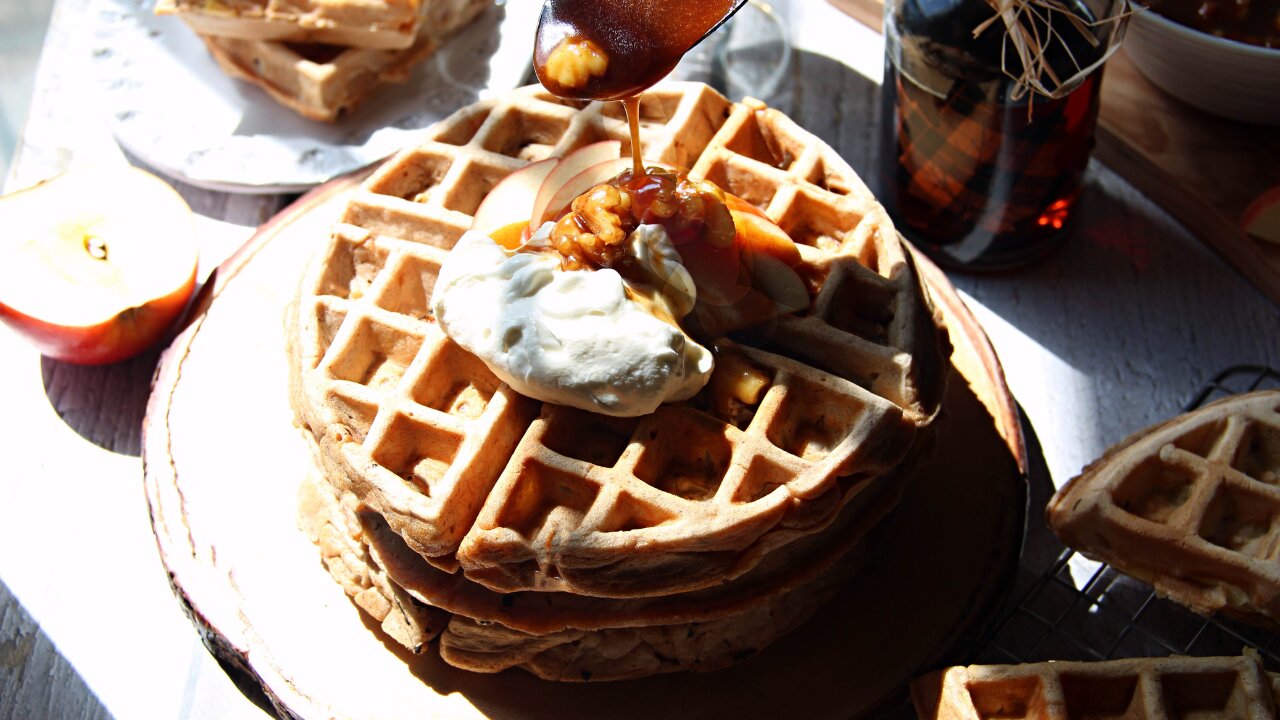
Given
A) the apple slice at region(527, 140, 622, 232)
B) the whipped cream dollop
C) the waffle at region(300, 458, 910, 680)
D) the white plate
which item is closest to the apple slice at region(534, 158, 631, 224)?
the apple slice at region(527, 140, 622, 232)

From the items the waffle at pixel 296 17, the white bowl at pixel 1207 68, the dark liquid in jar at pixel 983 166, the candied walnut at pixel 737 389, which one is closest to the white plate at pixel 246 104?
the waffle at pixel 296 17

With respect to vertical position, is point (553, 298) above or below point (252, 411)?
above

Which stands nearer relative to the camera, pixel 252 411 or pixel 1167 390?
pixel 252 411

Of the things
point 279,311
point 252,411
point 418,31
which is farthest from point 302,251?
point 418,31

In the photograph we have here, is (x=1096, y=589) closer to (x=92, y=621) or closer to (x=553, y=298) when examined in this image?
(x=553, y=298)

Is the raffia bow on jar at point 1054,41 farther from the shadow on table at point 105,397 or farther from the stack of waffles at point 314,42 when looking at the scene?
the shadow on table at point 105,397

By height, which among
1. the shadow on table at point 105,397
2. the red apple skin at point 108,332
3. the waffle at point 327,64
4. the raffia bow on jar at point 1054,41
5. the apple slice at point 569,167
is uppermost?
the raffia bow on jar at point 1054,41

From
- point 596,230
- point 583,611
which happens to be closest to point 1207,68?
point 596,230
